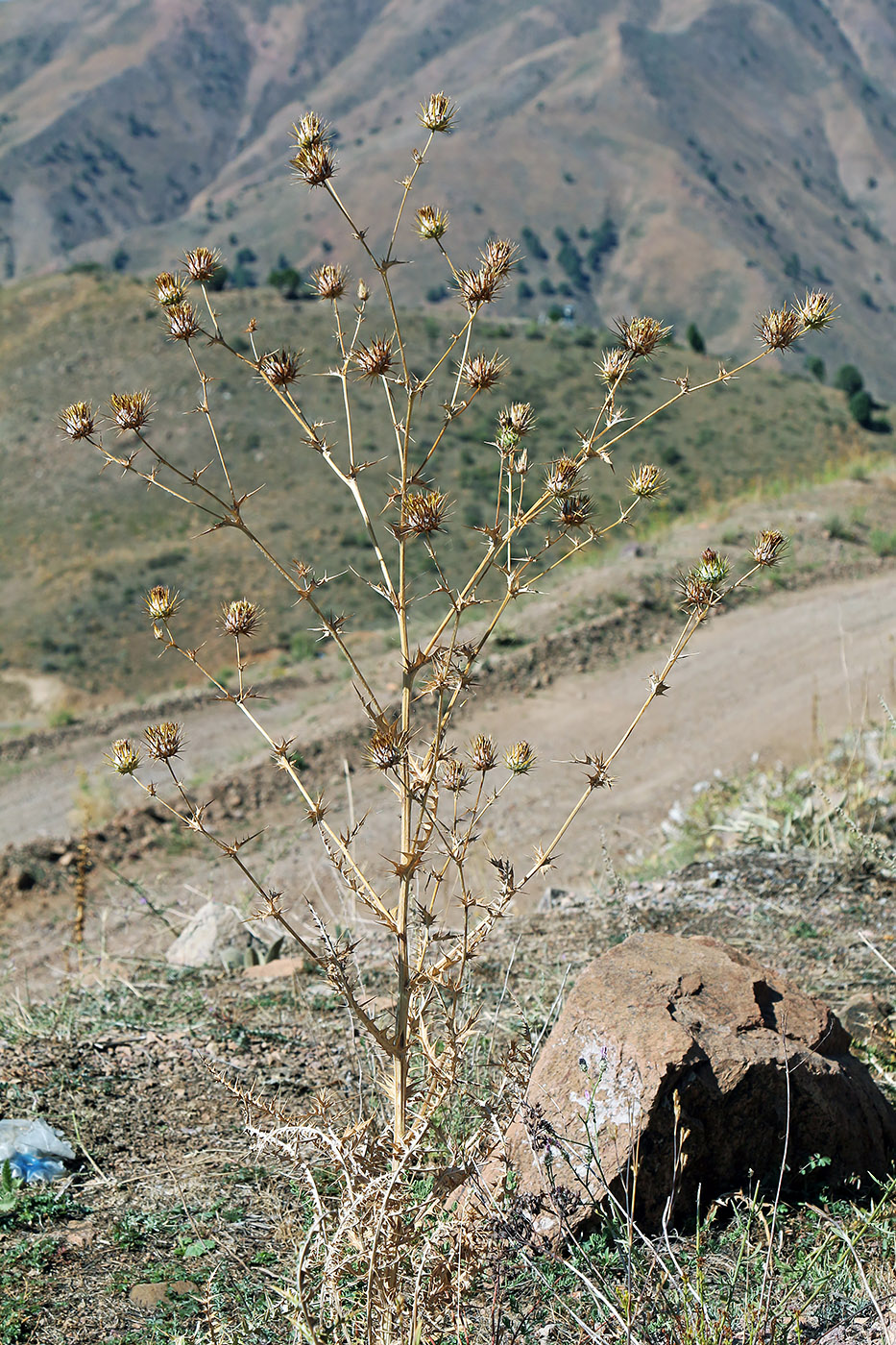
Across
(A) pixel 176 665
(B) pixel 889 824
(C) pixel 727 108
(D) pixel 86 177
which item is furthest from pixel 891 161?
(B) pixel 889 824

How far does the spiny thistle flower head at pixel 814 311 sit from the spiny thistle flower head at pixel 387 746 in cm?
91

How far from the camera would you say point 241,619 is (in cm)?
182

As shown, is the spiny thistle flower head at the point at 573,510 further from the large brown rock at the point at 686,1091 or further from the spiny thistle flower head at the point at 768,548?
the large brown rock at the point at 686,1091

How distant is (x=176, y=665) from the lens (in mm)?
22062

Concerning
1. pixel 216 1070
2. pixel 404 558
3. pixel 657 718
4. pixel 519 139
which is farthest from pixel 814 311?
pixel 519 139

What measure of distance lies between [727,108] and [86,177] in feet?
283

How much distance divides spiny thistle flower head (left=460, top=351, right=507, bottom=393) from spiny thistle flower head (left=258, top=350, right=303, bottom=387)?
275 millimetres

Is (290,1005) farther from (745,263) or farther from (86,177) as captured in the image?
(86,177)

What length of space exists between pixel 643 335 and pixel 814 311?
27 cm

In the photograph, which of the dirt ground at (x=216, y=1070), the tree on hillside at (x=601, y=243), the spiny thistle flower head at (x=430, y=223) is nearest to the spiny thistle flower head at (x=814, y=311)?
the spiny thistle flower head at (x=430, y=223)

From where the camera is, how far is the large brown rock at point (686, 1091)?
2.12m

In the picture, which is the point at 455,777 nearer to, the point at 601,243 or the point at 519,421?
the point at 519,421

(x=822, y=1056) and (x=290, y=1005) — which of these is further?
(x=290, y=1005)

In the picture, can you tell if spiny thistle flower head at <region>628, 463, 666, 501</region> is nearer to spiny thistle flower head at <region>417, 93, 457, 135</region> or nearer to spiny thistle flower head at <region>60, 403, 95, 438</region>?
spiny thistle flower head at <region>417, 93, 457, 135</region>
